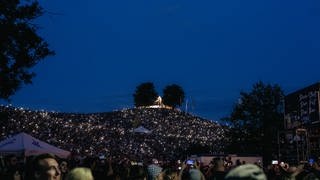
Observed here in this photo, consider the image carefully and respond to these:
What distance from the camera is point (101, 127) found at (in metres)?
53.2

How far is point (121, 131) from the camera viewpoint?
54500mm

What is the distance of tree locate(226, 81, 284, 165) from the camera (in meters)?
54.8

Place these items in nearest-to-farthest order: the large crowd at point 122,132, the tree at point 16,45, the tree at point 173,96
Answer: the tree at point 16,45 < the large crowd at point 122,132 < the tree at point 173,96

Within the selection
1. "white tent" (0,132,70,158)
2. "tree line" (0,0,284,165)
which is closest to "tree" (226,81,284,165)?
"tree line" (0,0,284,165)

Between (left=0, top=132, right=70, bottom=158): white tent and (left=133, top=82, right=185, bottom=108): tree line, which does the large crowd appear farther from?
(left=133, top=82, right=185, bottom=108): tree line

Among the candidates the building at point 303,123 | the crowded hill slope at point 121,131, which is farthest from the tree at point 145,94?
the building at point 303,123

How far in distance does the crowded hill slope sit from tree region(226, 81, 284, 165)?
2845 mm

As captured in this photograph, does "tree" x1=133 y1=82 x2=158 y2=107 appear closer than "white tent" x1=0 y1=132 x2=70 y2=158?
No

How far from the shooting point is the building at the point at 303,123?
2472cm

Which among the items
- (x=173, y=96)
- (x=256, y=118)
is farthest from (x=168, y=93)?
(x=256, y=118)

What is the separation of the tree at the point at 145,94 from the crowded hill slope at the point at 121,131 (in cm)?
1767

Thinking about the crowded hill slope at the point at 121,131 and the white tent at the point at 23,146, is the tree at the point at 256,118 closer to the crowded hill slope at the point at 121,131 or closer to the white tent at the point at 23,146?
the crowded hill slope at the point at 121,131

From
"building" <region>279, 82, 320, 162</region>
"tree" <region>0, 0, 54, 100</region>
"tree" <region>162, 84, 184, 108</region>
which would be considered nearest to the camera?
"tree" <region>0, 0, 54, 100</region>

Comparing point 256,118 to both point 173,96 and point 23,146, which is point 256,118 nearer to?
point 173,96
